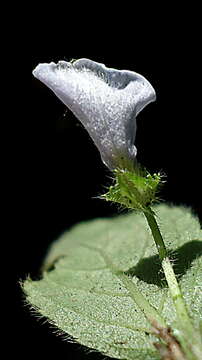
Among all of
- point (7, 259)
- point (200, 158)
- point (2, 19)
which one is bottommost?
point (7, 259)

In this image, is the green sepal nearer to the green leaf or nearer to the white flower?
the white flower

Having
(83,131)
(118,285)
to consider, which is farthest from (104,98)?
(83,131)

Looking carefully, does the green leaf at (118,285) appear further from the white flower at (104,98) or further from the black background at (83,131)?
the black background at (83,131)

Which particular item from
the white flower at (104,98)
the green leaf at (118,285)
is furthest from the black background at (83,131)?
the white flower at (104,98)

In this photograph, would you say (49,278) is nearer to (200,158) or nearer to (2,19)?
(200,158)

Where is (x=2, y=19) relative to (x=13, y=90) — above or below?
above

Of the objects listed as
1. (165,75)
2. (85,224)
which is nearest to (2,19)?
(165,75)
